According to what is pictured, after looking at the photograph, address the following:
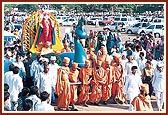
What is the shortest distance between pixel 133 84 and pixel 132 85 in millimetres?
31

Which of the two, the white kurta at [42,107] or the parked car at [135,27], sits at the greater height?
the parked car at [135,27]

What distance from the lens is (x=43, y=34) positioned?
1431cm

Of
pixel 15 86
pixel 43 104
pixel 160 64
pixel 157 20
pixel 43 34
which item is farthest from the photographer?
pixel 157 20

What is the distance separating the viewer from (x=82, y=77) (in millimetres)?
13812

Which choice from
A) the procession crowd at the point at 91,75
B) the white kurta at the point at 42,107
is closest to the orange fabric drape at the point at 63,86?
the procession crowd at the point at 91,75

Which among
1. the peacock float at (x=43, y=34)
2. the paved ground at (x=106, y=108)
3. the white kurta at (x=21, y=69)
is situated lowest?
the paved ground at (x=106, y=108)

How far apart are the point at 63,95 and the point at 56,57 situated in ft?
3.07

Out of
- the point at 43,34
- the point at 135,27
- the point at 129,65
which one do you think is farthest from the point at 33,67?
the point at 135,27

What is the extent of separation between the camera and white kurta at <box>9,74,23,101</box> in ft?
44.5

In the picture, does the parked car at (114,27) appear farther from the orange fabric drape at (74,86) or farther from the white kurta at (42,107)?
the white kurta at (42,107)

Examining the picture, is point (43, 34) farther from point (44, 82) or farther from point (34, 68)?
point (44, 82)

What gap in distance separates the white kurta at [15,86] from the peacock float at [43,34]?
99cm

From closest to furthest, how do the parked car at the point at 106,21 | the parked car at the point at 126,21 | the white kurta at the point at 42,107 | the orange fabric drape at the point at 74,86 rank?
the white kurta at the point at 42,107
the orange fabric drape at the point at 74,86
the parked car at the point at 126,21
the parked car at the point at 106,21

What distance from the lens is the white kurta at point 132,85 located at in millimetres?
13797
